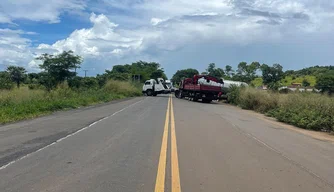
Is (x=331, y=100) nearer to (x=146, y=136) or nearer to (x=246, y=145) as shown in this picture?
(x=246, y=145)

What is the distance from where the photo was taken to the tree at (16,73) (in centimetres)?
5204

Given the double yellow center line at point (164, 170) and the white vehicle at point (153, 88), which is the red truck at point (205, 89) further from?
the double yellow center line at point (164, 170)

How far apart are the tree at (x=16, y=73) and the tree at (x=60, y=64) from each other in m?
14.9

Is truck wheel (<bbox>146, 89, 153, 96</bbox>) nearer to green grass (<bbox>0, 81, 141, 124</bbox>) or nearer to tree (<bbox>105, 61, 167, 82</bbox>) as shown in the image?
green grass (<bbox>0, 81, 141, 124</bbox>)

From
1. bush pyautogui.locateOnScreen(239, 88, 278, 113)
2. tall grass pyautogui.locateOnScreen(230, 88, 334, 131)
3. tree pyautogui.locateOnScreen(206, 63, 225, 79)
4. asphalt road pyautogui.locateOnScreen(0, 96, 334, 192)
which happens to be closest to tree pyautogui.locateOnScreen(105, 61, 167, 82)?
tree pyautogui.locateOnScreen(206, 63, 225, 79)

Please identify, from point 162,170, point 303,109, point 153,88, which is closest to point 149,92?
point 153,88

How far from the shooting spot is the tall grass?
16.3 m

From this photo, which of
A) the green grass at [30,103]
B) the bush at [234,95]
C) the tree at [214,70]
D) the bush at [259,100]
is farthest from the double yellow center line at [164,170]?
the tree at [214,70]

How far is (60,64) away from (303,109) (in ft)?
91.1

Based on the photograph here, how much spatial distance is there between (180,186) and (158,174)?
0.82 meters

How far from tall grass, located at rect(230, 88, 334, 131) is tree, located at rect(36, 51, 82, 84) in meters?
21.6

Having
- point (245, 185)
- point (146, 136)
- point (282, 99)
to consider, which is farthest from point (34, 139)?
point (282, 99)

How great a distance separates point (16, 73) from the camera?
2121 inches

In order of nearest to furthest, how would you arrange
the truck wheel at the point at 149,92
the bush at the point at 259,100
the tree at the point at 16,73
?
the bush at the point at 259,100 < the tree at the point at 16,73 < the truck wheel at the point at 149,92
